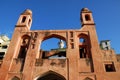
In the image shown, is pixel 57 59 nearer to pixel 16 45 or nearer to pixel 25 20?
pixel 16 45

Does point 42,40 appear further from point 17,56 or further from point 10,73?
point 10,73

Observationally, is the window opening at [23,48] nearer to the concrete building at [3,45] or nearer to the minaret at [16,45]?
the minaret at [16,45]

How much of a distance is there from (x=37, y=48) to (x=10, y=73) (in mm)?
3195

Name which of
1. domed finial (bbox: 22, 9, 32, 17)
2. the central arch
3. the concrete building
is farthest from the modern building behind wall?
the concrete building

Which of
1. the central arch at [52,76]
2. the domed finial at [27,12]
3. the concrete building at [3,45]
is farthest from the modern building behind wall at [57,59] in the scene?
the concrete building at [3,45]

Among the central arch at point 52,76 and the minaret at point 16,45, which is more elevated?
the minaret at point 16,45

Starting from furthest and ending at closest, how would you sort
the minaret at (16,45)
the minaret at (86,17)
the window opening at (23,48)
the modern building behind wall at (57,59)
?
1. the minaret at (86,17)
2. the window opening at (23,48)
3. the minaret at (16,45)
4. the modern building behind wall at (57,59)

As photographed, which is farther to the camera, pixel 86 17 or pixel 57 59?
pixel 86 17

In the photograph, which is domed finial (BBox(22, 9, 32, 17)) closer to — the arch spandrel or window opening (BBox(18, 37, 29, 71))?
window opening (BBox(18, 37, 29, 71))

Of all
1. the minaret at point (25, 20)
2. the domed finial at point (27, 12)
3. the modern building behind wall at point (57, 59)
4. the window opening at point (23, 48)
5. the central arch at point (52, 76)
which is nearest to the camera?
the modern building behind wall at point (57, 59)

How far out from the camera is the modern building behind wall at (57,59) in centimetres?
1267

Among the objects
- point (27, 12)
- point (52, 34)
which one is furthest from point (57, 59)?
point (27, 12)

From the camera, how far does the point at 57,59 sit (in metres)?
13.6

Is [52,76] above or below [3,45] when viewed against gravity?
below
